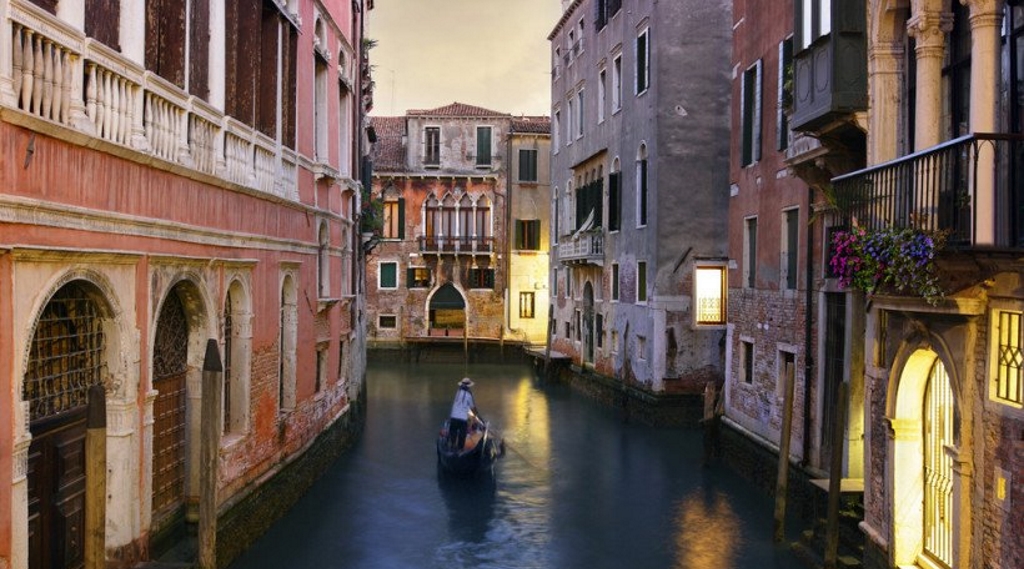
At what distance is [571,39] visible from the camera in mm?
27125

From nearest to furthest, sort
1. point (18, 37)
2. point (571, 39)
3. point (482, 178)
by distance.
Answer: point (18, 37)
point (571, 39)
point (482, 178)

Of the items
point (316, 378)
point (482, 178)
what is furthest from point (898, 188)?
point (482, 178)

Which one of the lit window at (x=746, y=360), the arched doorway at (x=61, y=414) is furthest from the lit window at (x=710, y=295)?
the arched doorway at (x=61, y=414)

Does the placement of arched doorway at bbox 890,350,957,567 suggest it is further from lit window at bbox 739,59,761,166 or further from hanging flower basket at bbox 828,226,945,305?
lit window at bbox 739,59,761,166

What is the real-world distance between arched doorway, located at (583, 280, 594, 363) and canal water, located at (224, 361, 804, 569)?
5.22 meters

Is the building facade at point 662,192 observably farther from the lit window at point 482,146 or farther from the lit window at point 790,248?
the lit window at point 482,146

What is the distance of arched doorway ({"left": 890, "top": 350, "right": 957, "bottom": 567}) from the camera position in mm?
6930

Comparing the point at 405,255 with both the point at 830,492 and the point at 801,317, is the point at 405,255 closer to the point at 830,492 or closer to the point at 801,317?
the point at 801,317

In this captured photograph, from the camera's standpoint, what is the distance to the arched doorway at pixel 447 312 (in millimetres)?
34031

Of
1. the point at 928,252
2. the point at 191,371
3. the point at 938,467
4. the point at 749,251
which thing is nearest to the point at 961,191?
the point at 928,252

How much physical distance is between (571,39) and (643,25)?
7.58 meters

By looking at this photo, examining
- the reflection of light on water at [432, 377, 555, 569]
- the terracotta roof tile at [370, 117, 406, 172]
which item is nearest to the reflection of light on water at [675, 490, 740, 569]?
the reflection of light on water at [432, 377, 555, 569]

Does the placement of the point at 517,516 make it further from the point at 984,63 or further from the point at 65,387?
the point at 984,63

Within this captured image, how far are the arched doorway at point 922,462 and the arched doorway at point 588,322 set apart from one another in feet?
56.0
